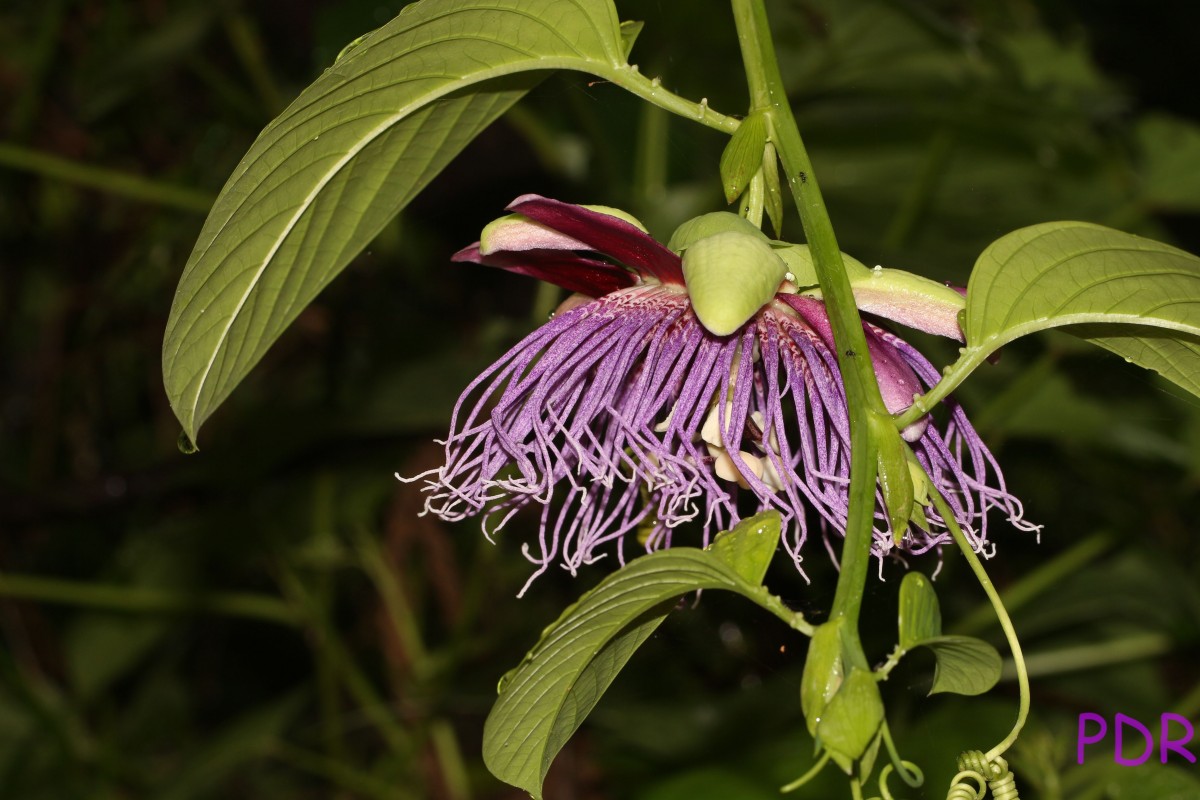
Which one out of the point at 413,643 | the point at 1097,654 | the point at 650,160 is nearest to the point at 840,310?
the point at 650,160

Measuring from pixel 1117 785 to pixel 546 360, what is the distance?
72 centimetres

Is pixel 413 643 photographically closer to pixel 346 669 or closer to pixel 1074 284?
pixel 346 669

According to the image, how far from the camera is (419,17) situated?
21.4 inches

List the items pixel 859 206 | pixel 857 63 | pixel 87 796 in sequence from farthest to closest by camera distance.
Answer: pixel 87 796 < pixel 859 206 < pixel 857 63

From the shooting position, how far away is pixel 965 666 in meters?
0.55

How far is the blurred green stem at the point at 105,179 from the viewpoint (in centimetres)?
168

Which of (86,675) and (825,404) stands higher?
(825,404)

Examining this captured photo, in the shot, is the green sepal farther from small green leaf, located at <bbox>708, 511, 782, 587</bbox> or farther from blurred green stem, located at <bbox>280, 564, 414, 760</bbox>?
blurred green stem, located at <bbox>280, 564, 414, 760</bbox>

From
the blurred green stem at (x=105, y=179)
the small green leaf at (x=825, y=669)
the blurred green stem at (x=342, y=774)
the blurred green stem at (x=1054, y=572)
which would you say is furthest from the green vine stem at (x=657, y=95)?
the blurred green stem at (x=342, y=774)

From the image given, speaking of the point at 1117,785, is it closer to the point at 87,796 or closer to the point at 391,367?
the point at 391,367

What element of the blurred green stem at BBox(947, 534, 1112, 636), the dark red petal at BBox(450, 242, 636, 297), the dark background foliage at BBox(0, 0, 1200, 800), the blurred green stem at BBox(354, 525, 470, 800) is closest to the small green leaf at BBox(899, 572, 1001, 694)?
the dark red petal at BBox(450, 242, 636, 297)

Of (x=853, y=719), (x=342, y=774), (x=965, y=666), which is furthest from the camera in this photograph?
(x=342, y=774)

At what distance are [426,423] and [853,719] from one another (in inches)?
47.3

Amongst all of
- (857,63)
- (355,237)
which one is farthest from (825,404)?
(857,63)
